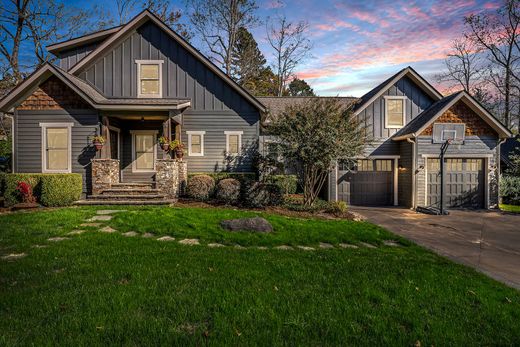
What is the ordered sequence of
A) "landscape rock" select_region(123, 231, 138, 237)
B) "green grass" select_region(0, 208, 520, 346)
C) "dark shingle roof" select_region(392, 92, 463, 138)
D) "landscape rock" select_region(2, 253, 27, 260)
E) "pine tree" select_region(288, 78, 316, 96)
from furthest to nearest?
1. "pine tree" select_region(288, 78, 316, 96)
2. "dark shingle roof" select_region(392, 92, 463, 138)
3. "landscape rock" select_region(123, 231, 138, 237)
4. "landscape rock" select_region(2, 253, 27, 260)
5. "green grass" select_region(0, 208, 520, 346)

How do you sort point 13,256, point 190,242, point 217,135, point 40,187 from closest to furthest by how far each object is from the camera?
point 13,256 → point 190,242 → point 40,187 → point 217,135

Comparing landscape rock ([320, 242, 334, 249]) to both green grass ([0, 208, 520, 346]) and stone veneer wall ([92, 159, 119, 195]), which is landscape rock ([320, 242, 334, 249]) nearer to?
green grass ([0, 208, 520, 346])

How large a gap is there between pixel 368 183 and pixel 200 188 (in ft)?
27.5

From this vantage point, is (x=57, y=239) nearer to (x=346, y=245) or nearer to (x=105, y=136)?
(x=346, y=245)

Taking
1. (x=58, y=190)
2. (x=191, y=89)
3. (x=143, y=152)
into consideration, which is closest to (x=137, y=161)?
(x=143, y=152)

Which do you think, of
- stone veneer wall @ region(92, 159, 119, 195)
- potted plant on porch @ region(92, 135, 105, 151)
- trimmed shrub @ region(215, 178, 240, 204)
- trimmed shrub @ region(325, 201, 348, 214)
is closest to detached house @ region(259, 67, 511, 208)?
trimmed shrub @ region(325, 201, 348, 214)

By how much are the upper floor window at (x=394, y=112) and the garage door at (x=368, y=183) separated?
192 cm

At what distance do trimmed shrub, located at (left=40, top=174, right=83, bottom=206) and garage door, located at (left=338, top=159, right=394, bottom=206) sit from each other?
11.8m

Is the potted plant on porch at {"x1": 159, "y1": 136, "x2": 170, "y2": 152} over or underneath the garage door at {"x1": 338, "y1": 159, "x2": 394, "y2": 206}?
over

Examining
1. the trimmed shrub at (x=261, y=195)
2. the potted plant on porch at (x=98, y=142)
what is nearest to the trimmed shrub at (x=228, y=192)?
the trimmed shrub at (x=261, y=195)

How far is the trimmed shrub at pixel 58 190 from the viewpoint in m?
11.0

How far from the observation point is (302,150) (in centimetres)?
1089

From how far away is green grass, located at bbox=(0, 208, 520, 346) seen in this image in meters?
2.92

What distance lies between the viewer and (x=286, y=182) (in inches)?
578
